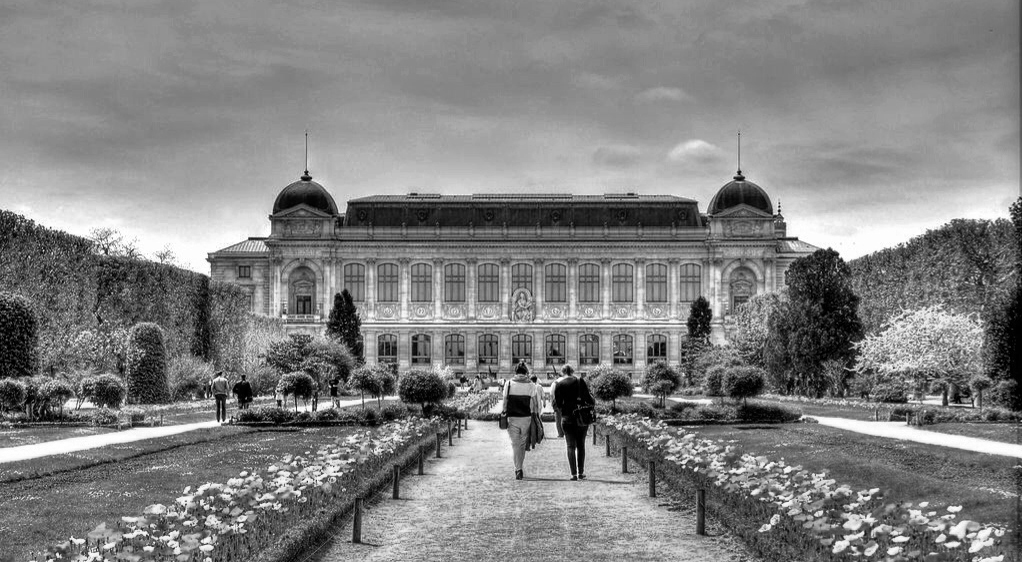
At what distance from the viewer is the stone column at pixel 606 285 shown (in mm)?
82125

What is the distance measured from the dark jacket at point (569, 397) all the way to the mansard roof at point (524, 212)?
213ft

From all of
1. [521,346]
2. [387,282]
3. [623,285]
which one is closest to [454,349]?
[521,346]

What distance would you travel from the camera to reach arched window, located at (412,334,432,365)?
81.6 m

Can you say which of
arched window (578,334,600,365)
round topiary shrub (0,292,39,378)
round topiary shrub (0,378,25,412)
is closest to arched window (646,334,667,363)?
arched window (578,334,600,365)

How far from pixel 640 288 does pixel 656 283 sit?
121cm

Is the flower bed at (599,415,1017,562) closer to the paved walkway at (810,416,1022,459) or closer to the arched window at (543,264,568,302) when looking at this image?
the paved walkway at (810,416,1022,459)

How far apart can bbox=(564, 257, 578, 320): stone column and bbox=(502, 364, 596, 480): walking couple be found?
6401 centimetres

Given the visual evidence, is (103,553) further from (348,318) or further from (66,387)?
(348,318)

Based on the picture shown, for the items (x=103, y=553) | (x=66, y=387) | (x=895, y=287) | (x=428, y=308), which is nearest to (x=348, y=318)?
(x=428, y=308)

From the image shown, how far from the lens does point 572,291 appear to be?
8238 centimetres

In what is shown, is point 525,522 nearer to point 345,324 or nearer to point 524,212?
point 345,324

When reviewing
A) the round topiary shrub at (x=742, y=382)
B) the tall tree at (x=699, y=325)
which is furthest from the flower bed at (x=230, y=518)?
the tall tree at (x=699, y=325)

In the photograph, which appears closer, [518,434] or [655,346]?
[518,434]

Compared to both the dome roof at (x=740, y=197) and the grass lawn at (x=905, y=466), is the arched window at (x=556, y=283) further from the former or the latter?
the grass lawn at (x=905, y=466)
